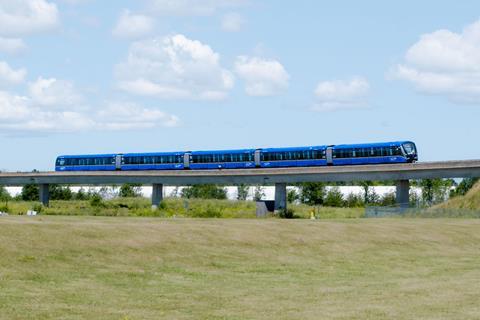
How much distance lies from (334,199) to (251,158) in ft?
120

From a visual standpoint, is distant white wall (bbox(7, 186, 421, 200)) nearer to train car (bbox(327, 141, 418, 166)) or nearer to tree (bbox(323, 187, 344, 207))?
tree (bbox(323, 187, 344, 207))

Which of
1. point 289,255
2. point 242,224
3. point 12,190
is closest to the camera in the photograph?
point 289,255

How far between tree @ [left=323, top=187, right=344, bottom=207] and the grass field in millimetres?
83756

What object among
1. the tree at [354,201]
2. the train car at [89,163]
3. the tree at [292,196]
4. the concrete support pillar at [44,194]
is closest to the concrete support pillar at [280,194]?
the train car at [89,163]

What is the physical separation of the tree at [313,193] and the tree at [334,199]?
159 cm

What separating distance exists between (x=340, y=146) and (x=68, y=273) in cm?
6647

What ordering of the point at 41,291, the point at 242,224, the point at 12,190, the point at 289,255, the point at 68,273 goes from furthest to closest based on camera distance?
the point at 12,190 < the point at 242,224 < the point at 289,255 < the point at 68,273 < the point at 41,291

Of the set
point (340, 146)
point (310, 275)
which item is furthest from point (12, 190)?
point (310, 275)

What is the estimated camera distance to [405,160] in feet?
296

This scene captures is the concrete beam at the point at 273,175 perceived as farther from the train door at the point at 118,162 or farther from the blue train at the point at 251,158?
the train door at the point at 118,162

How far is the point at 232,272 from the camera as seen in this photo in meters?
34.0

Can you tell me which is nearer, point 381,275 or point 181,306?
point 181,306

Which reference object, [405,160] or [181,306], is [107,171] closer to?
[405,160]

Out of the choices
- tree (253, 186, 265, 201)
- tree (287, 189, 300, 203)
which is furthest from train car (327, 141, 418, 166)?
tree (253, 186, 265, 201)
